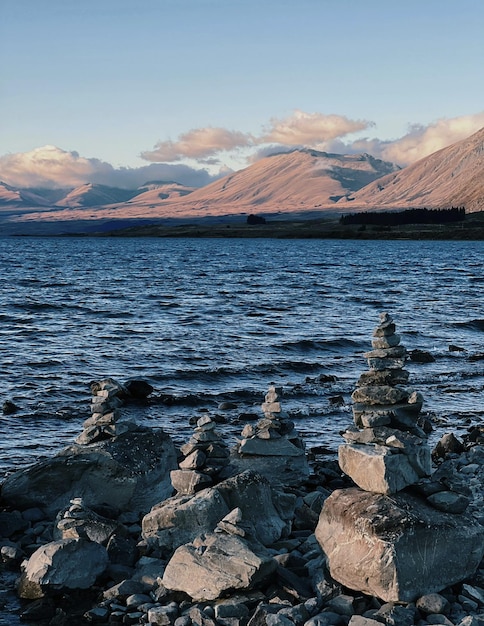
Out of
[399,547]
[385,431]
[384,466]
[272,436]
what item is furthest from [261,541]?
[272,436]

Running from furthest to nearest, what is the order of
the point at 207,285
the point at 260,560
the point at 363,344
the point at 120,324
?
the point at 207,285
the point at 120,324
the point at 363,344
the point at 260,560

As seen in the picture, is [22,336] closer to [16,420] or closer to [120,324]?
[120,324]

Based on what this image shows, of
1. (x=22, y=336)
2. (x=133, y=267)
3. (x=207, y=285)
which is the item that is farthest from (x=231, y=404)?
(x=133, y=267)

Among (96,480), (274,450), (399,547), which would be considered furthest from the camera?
(274,450)

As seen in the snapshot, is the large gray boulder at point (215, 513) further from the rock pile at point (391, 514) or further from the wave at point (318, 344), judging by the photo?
the wave at point (318, 344)

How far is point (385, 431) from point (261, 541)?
9.62ft

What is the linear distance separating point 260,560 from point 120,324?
40.0m

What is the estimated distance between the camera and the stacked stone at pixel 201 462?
1498cm

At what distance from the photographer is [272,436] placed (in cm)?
1759

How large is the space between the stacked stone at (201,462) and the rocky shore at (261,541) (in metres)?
0.03

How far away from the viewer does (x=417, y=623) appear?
11117mm

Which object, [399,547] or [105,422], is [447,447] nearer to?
[105,422]

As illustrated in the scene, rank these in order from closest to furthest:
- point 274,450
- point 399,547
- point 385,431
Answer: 1. point 399,547
2. point 385,431
3. point 274,450

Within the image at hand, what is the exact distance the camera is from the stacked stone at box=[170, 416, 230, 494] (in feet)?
49.2
